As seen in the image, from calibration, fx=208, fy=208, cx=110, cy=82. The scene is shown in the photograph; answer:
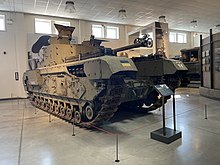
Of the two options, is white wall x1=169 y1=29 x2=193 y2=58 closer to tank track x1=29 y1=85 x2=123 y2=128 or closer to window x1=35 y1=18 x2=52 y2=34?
window x1=35 y1=18 x2=52 y2=34

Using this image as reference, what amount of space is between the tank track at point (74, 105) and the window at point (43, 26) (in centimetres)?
475

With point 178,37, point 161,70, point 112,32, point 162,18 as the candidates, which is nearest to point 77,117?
point 161,70

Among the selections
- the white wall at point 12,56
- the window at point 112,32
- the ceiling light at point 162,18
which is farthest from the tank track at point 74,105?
the ceiling light at point 162,18

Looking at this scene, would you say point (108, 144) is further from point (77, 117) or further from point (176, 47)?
point (176, 47)


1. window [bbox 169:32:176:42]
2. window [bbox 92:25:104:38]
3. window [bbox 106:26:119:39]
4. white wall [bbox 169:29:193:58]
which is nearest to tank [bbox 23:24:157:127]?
window [bbox 92:25:104:38]

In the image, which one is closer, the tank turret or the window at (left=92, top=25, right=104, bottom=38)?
the tank turret

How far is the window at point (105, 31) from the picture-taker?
45.0 ft

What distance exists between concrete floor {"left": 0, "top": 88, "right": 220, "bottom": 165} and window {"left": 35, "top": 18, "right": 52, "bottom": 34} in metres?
7.54

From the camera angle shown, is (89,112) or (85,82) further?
(89,112)

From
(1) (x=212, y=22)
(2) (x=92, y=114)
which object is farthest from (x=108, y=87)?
(1) (x=212, y=22)

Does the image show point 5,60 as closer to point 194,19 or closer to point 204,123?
point 204,123

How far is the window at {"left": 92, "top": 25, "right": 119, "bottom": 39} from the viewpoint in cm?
1373

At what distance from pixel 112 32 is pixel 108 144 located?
11.7 m

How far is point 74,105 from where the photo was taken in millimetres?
5430
